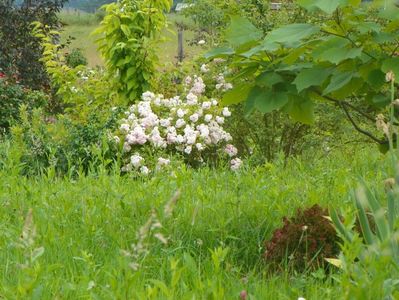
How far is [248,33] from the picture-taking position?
349 cm

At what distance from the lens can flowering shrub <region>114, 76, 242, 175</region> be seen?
7914 mm

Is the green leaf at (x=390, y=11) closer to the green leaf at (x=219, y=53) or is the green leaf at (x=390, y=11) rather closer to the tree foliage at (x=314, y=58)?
the tree foliage at (x=314, y=58)

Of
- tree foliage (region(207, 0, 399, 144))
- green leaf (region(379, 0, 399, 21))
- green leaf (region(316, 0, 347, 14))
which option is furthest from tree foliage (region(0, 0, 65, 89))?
green leaf (region(316, 0, 347, 14))

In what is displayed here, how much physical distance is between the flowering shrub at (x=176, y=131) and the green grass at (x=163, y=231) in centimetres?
244

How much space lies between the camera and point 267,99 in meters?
3.37

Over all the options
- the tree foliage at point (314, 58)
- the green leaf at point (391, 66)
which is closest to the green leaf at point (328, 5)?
the tree foliage at point (314, 58)

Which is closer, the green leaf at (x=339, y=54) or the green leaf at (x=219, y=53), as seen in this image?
the green leaf at (x=339, y=54)

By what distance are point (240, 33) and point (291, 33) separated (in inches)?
18.3

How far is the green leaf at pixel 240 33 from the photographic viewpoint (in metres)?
3.44

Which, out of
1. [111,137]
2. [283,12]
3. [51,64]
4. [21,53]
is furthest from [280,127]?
[21,53]

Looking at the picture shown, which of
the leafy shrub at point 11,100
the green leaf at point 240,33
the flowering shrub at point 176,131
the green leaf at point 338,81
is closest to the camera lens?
the green leaf at point 338,81

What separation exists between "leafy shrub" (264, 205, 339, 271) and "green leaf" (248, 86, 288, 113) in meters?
0.57

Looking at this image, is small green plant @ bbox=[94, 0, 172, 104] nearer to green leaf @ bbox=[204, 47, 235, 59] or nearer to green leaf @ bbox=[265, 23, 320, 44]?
green leaf @ bbox=[204, 47, 235, 59]

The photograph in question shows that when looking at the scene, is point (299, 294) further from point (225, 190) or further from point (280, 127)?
point (280, 127)
